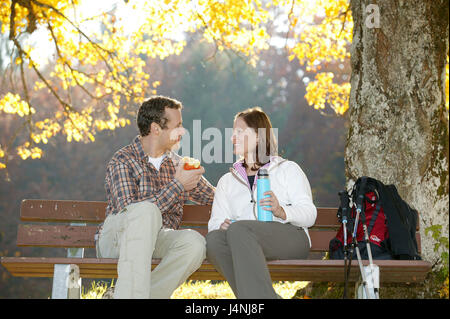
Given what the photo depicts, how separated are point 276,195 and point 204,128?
79.6 feet

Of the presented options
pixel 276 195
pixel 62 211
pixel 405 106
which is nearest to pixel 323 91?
pixel 405 106

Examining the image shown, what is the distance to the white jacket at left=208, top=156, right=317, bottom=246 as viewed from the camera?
412 cm

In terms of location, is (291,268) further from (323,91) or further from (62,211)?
(323,91)

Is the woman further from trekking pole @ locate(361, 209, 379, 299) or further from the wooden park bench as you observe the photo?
trekking pole @ locate(361, 209, 379, 299)

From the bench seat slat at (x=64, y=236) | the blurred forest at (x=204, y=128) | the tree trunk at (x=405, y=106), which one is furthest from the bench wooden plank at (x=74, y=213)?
the blurred forest at (x=204, y=128)

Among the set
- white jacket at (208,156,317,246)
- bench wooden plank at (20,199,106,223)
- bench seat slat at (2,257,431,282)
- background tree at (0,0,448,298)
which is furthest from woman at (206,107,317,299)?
background tree at (0,0,448,298)

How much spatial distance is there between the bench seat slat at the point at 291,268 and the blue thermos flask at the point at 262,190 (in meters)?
0.36

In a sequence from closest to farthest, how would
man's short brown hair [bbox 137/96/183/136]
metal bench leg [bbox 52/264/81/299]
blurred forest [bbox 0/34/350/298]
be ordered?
metal bench leg [bbox 52/264/81/299] → man's short brown hair [bbox 137/96/183/136] → blurred forest [bbox 0/34/350/298]

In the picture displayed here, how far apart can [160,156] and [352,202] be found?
1.53 metres

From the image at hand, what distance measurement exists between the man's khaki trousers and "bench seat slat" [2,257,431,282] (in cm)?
14

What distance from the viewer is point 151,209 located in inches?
144

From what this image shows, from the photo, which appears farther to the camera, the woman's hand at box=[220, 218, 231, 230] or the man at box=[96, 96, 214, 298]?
the woman's hand at box=[220, 218, 231, 230]

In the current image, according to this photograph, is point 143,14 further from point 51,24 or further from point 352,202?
point 352,202

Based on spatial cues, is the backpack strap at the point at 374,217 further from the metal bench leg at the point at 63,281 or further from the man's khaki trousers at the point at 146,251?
the metal bench leg at the point at 63,281
